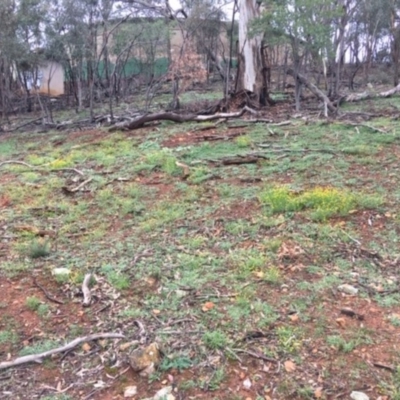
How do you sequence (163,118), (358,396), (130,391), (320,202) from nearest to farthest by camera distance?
(358,396) < (130,391) < (320,202) < (163,118)

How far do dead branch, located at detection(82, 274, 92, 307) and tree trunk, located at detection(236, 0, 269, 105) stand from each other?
27.0 ft

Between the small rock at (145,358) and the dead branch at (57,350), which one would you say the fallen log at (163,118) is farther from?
the small rock at (145,358)

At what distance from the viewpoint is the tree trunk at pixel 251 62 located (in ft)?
34.8

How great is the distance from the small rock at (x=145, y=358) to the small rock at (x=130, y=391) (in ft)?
0.34

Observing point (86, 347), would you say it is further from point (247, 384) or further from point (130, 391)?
point (247, 384)

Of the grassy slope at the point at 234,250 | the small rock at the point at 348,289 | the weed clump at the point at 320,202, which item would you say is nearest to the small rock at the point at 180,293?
the grassy slope at the point at 234,250

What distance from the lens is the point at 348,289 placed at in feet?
9.48

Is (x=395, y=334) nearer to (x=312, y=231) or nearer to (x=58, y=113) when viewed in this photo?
(x=312, y=231)

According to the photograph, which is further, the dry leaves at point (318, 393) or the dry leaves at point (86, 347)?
the dry leaves at point (86, 347)

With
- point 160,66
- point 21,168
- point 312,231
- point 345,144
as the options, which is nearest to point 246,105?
point 345,144

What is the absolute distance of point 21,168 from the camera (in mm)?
6516

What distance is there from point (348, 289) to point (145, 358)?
1.32 meters

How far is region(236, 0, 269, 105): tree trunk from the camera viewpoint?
1062cm

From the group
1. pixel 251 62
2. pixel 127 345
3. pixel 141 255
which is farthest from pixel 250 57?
pixel 127 345
